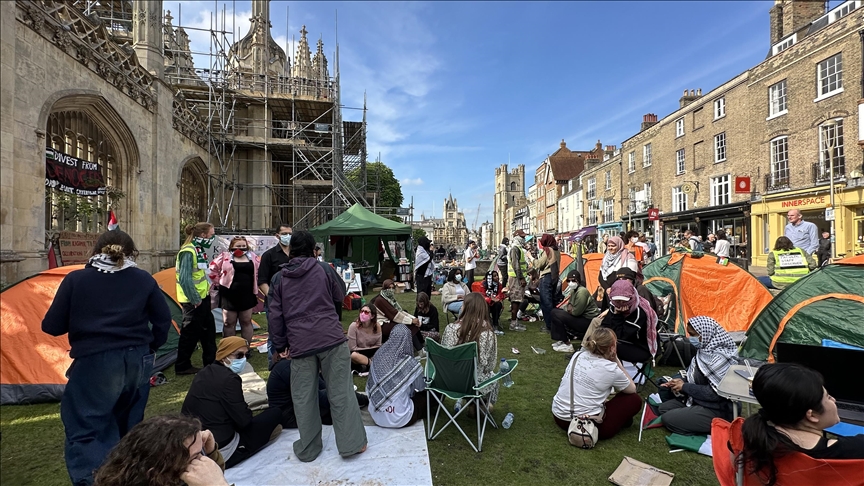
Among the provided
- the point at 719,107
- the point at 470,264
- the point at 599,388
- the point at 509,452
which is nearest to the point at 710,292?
the point at 599,388

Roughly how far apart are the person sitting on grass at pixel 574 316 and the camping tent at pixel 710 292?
132cm

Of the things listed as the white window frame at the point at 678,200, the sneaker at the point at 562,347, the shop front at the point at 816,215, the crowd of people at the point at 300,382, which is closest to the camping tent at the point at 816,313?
the crowd of people at the point at 300,382

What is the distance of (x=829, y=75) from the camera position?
1603 centimetres

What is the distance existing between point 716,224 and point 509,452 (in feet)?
78.7

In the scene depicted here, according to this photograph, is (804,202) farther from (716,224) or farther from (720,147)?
(720,147)

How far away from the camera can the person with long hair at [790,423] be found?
7.54 feet

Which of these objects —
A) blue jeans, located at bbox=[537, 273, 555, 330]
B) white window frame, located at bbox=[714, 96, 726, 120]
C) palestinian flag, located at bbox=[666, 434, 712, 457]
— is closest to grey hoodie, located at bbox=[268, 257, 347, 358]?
palestinian flag, located at bbox=[666, 434, 712, 457]

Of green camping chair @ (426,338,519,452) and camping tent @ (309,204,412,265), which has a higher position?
camping tent @ (309,204,412,265)

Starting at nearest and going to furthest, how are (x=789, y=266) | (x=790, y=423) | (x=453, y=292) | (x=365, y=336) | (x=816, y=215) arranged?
(x=790, y=423) < (x=365, y=336) < (x=789, y=266) < (x=453, y=292) < (x=816, y=215)

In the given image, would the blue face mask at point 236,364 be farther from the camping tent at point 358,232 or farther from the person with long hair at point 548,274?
the camping tent at point 358,232

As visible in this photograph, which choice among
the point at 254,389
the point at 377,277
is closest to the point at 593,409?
the point at 254,389

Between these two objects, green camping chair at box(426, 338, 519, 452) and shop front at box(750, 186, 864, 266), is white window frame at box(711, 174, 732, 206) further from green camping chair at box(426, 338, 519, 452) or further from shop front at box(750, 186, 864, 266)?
green camping chair at box(426, 338, 519, 452)

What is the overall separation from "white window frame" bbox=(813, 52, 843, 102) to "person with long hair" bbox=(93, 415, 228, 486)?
72.5ft

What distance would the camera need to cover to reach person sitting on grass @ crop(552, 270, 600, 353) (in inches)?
284
